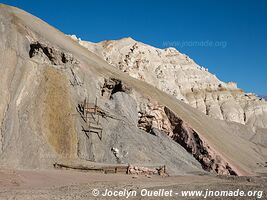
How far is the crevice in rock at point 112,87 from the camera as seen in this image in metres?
36.1

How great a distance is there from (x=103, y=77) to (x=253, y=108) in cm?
7323

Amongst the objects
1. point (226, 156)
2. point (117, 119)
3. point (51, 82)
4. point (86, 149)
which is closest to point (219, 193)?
point (86, 149)

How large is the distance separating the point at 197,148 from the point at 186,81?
65.7 metres

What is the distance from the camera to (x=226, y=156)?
124ft

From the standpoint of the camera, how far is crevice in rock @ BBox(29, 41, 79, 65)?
32116 millimetres

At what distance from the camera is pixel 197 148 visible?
35969mm

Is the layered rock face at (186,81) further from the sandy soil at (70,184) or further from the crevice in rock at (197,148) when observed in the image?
the sandy soil at (70,184)

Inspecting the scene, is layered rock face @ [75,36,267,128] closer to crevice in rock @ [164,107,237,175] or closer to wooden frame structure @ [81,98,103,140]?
crevice in rock @ [164,107,237,175]

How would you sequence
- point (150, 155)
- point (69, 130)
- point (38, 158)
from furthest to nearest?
point (150, 155)
point (69, 130)
point (38, 158)

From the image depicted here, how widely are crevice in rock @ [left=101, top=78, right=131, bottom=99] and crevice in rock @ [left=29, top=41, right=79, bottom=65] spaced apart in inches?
181

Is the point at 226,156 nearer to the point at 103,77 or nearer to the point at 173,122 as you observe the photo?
the point at 173,122

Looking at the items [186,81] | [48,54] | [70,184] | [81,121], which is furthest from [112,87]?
[186,81]

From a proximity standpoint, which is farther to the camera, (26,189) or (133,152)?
(133,152)

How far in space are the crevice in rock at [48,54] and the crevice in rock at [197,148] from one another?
12.0 m
